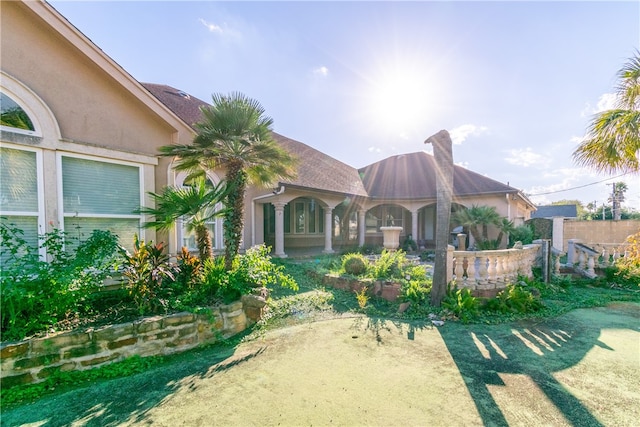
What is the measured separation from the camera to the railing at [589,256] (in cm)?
848

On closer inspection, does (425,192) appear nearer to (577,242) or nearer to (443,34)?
(577,242)

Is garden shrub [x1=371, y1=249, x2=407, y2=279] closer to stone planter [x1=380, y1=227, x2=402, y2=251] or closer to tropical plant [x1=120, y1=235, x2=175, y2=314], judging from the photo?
stone planter [x1=380, y1=227, x2=402, y2=251]

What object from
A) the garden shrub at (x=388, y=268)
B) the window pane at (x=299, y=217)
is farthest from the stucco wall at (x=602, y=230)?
the window pane at (x=299, y=217)

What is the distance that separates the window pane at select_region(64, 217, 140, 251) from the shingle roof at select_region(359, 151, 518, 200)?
12481 millimetres

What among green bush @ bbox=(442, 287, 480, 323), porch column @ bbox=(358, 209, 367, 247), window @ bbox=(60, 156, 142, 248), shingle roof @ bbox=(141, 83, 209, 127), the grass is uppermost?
shingle roof @ bbox=(141, 83, 209, 127)

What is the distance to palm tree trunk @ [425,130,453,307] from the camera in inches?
A: 225

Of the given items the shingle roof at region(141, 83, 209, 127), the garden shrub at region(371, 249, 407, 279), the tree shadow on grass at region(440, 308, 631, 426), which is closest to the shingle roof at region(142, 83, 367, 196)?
the shingle roof at region(141, 83, 209, 127)

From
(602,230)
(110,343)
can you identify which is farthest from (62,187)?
(602,230)

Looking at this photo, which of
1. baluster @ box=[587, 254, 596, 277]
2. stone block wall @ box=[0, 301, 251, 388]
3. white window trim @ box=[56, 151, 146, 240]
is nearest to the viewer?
stone block wall @ box=[0, 301, 251, 388]

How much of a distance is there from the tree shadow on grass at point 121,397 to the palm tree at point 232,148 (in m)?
2.18

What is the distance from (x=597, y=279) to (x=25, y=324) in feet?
43.0

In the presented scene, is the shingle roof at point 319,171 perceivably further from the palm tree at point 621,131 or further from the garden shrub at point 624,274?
the garden shrub at point 624,274

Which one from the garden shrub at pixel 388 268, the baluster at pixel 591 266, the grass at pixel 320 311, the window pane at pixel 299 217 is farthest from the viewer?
the window pane at pixel 299 217

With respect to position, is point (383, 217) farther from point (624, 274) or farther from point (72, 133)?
point (72, 133)
